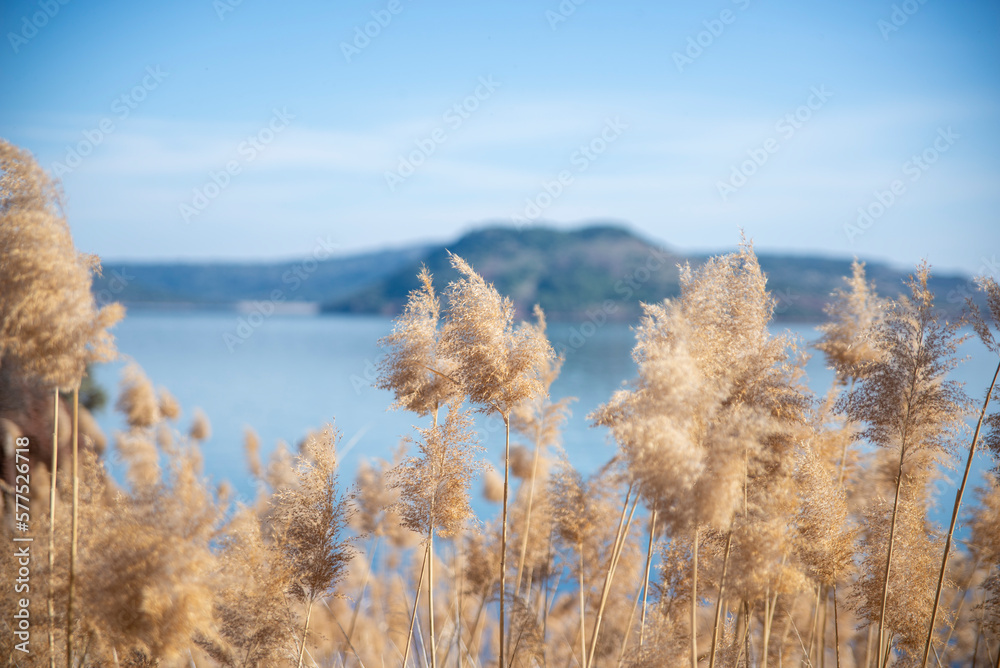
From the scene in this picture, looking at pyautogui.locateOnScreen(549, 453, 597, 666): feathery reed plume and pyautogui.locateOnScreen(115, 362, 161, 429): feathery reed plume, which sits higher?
pyautogui.locateOnScreen(115, 362, 161, 429): feathery reed plume

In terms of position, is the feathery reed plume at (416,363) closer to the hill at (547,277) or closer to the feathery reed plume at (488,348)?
the feathery reed plume at (488,348)

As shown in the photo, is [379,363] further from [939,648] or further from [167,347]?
[167,347]

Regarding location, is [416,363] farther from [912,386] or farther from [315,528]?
[912,386]

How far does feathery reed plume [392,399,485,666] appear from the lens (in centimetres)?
395

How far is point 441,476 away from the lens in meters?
4.00

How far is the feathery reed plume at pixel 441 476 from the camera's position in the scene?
395cm

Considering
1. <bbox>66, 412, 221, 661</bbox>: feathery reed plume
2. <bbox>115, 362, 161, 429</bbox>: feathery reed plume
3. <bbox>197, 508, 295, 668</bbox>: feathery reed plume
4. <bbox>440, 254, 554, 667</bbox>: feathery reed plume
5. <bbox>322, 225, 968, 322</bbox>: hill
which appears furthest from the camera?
<bbox>322, 225, 968, 322</bbox>: hill

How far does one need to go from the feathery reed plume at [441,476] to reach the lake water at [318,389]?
648 mm

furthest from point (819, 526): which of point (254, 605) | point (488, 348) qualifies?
point (254, 605)

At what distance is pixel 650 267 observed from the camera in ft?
289

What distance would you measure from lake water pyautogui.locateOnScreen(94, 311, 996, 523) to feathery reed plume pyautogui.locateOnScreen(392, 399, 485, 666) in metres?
0.65

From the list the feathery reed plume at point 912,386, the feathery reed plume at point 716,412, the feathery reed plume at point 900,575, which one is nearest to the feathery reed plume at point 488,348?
the feathery reed plume at point 716,412

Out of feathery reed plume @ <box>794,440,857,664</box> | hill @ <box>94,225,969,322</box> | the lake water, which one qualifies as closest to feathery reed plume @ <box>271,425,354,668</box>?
the lake water

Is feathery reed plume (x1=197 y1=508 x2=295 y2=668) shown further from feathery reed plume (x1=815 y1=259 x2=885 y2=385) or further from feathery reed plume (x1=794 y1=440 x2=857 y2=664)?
feathery reed plume (x1=815 y1=259 x2=885 y2=385)
